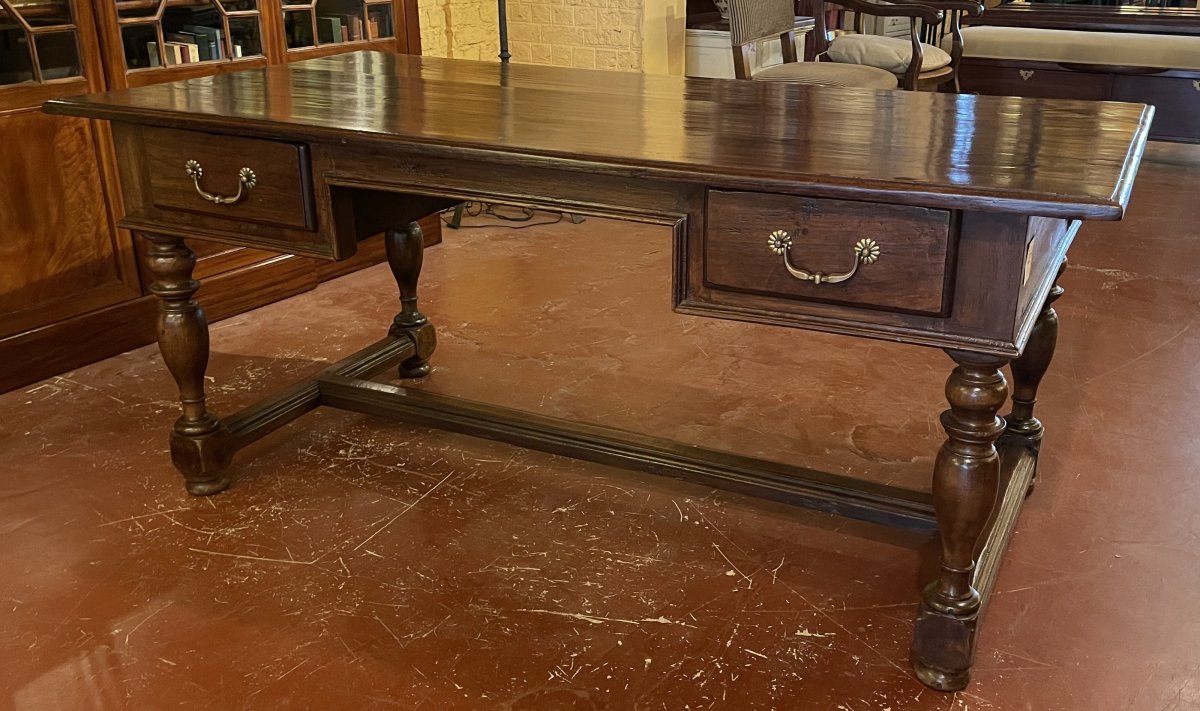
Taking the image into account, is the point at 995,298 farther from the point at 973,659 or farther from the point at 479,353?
the point at 479,353

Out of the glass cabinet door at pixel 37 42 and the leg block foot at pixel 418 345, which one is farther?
the leg block foot at pixel 418 345

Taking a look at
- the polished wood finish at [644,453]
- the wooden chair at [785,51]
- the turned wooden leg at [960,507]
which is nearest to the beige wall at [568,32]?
the wooden chair at [785,51]

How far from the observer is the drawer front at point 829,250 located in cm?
145

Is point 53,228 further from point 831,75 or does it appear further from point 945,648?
point 831,75

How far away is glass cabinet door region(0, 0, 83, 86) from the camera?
8.65 feet

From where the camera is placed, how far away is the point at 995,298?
1433 mm

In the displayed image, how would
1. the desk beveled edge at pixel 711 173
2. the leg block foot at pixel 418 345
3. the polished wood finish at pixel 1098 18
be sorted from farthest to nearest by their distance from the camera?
the polished wood finish at pixel 1098 18, the leg block foot at pixel 418 345, the desk beveled edge at pixel 711 173

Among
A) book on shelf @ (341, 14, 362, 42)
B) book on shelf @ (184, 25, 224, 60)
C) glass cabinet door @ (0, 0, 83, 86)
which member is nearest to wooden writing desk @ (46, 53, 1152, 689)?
glass cabinet door @ (0, 0, 83, 86)

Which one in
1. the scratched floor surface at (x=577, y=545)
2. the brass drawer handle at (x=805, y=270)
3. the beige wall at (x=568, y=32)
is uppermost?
the beige wall at (x=568, y=32)

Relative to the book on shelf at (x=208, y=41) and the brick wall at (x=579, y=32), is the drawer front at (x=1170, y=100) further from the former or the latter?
the book on shelf at (x=208, y=41)

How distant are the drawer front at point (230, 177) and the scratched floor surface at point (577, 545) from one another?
614 mm

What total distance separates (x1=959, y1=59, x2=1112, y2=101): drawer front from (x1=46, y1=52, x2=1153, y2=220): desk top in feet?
11.3

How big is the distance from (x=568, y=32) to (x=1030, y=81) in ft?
7.50

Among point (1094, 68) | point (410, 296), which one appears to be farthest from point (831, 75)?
point (410, 296)
